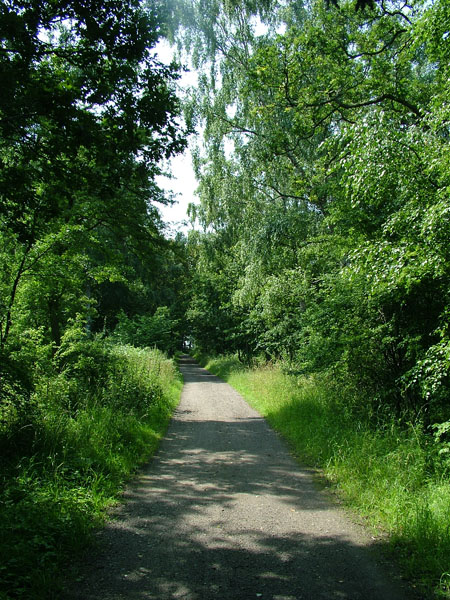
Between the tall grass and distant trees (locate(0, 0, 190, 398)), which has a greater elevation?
distant trees (locate(0, 0, 190, 398))

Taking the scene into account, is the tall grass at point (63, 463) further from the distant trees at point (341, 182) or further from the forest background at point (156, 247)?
the distant trees at point (341, 182)

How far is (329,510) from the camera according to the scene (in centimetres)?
474

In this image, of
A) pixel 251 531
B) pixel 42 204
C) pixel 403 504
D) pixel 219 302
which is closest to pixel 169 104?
pixel 42 204

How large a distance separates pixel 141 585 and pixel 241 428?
6399mm

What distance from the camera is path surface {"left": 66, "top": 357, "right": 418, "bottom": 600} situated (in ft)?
10.5

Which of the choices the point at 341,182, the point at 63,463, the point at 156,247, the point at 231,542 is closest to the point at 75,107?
the point at 156,247

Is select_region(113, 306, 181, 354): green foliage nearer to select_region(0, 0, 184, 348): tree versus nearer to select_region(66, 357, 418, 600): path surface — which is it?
select_region(66, 357, 418, 600): path surface

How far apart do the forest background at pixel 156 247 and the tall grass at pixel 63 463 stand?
3 cm

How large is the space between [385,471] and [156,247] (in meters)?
5.09

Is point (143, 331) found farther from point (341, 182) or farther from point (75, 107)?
point (75, 107)

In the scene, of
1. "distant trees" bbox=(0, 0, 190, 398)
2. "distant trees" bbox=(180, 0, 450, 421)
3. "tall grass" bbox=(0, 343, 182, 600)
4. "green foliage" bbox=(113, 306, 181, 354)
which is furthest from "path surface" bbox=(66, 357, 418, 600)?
"green foliage" bbox=(113, 306, 181, 354)

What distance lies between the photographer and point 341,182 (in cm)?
621

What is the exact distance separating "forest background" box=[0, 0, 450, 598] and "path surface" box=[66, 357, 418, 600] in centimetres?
42

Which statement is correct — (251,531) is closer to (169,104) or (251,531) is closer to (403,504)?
(403,504)
